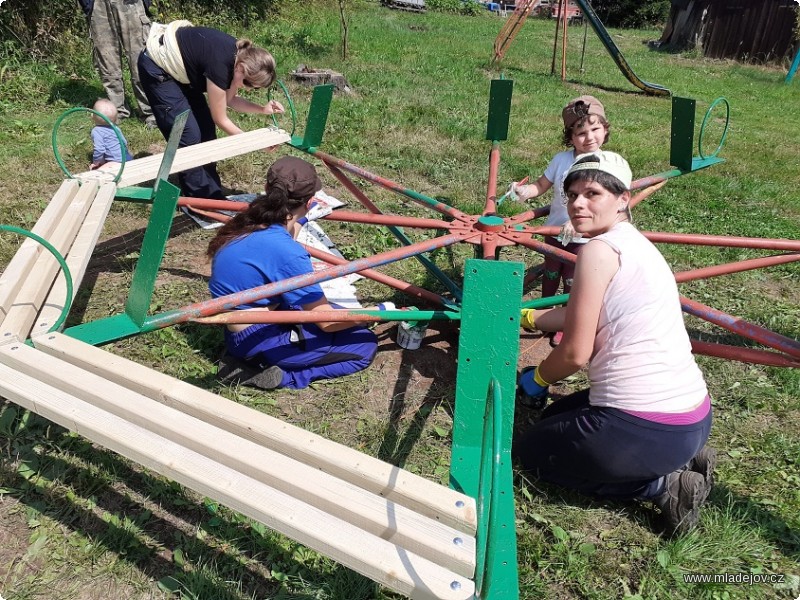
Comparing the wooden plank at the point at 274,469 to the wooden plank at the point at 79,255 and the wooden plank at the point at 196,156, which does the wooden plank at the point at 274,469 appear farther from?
the wooden plank at the point at 196,156

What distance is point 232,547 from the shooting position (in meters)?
2.02

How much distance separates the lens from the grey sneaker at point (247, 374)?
2682 millimetres

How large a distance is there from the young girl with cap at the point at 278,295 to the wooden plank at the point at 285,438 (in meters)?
0.73

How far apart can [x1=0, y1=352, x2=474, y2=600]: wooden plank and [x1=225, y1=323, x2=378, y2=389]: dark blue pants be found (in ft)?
3.27

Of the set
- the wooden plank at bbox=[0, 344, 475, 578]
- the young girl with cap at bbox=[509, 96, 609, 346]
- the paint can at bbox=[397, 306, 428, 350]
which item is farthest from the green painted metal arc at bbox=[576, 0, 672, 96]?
the wooden plank at bbox=[0, 344, 475, 578]

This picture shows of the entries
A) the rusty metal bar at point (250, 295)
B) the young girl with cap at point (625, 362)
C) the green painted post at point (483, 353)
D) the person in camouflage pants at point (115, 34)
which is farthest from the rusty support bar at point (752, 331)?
the person in camouflage pants at point (115, 34)

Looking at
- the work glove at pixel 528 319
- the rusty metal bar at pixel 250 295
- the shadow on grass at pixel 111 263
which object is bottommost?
the shadow on grass at pixel 111 263

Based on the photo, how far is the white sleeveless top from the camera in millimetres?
1824

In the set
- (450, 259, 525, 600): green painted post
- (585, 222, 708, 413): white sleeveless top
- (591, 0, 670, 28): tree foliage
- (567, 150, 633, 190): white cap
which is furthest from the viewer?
(591, 0, 670, 28): tree foliage

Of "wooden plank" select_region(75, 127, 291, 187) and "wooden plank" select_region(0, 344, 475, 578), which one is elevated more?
"wooden plank" select_region(75, 127, 291, 187)

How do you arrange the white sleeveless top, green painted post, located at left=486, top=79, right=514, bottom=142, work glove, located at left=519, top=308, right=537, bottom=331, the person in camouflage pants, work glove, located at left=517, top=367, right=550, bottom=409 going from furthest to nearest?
1. the person in camouflage pants
2. green painted post, located at left=486, top=79, right=514, bottom=142
3. work glove, located at left=517, top=367, right=550, bottom=409
4. work glove, located at left=519, top=308, right=537, bottom=331
5. the white sleeveless top

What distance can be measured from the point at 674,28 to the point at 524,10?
33.5 ft

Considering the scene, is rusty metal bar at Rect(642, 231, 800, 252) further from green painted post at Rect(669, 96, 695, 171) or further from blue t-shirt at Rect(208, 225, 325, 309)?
blue t-shirt at Rect(208, 225, 325, 309)

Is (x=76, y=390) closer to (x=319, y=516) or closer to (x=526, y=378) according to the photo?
(x=319, y=516)
